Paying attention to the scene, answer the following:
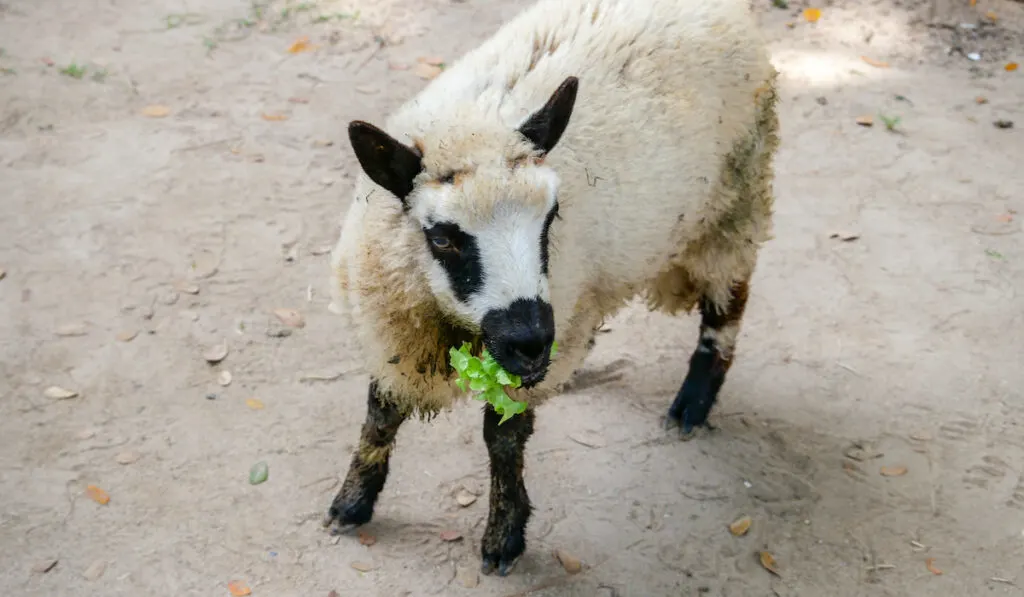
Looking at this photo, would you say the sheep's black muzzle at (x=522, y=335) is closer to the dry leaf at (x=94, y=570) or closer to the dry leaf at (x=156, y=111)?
the dry leaf at (x=94, y=570)

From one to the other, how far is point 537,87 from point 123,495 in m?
2.60

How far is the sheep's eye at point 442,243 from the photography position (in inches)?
118

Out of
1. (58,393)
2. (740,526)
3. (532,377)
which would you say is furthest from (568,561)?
(58,393)

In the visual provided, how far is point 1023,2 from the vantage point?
8.41 metres

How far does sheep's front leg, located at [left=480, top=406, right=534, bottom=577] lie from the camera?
3820 mm

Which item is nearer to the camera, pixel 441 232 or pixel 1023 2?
pixel 441 232

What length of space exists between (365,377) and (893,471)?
2761 millimetres

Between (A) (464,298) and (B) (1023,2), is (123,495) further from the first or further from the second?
(B) (1023,2)

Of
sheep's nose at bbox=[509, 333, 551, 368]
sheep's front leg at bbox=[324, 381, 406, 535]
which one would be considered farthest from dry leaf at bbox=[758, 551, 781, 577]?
sheep's nose at bbox=[509, 333, 551, 368]

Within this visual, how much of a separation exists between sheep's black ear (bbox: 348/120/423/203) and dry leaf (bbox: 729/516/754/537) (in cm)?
233

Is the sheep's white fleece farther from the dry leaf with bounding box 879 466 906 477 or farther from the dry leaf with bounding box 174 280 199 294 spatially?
the dry leaf with bounding box 174 280 199 294

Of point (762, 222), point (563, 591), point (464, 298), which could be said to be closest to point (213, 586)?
point (563, 591)


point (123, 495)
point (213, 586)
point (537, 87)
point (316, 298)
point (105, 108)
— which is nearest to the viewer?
point (537, 87)

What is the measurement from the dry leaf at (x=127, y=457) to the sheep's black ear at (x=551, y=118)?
2.56 meters
